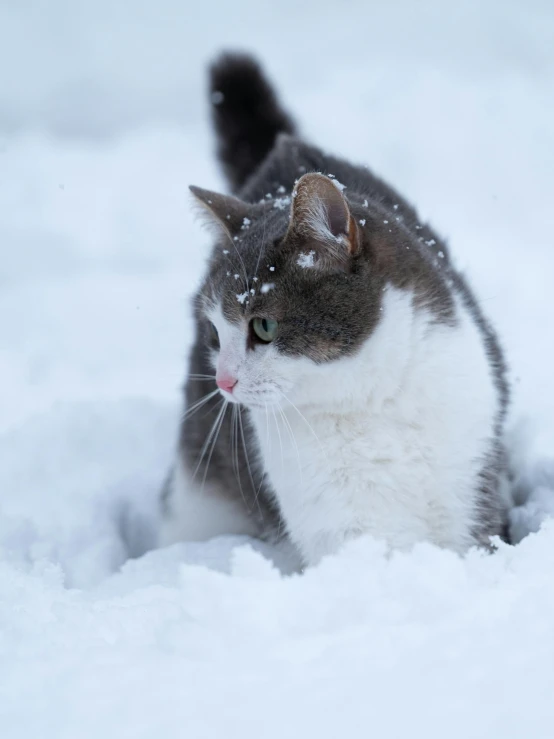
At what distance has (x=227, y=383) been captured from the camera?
5.24 ft

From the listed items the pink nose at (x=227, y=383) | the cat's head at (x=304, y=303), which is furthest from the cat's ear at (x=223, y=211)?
the pink nose at (x=227, y=383)

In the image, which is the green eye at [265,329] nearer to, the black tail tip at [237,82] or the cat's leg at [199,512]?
Answer: the cat's leg at [199,512]

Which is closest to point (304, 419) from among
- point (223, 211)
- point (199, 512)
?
point (223, 211)

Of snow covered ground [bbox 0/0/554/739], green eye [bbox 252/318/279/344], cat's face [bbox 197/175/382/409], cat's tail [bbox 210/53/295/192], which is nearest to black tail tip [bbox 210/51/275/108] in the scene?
cat's tail [bbox 210/53/295/192]

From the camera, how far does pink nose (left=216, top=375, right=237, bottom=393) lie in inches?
62.8

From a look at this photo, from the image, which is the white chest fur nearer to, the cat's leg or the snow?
the snow

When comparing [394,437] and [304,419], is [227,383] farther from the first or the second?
[394,437]

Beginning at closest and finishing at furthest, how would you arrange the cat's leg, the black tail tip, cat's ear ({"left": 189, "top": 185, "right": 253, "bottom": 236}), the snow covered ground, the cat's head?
the snow covered ground < the cat's head < cat's ear ({"left": 189, "top": 185, "right": 253, "bottom": 236}) < the cat's leg < the black tail tip

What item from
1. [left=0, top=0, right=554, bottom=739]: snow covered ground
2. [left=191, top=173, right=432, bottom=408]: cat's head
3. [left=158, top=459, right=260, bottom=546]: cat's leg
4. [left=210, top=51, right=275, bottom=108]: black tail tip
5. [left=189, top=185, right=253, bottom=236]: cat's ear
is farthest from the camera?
[left=210, top=51, right=275, bottom=108]: black tail tip

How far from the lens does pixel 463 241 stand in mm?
3957

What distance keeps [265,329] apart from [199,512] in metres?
0.96

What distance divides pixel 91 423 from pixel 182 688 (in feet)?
5.76

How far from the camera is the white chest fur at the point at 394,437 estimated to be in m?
1.61

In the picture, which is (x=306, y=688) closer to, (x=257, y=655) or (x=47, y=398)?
(x=257, y=655)
